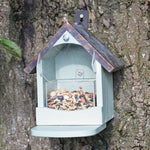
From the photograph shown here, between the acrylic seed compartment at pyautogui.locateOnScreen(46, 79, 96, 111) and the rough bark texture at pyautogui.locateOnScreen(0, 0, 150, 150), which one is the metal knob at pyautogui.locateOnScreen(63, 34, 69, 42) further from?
the rough bark texture at pyautogui.locateOnScreen(0, 0, 150, 150)

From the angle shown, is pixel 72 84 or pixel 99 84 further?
pixel 72 84

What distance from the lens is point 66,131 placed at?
1771 millimetres

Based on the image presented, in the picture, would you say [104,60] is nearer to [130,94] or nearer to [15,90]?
[130,94]

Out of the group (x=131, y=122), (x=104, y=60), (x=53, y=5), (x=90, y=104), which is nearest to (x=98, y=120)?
(x=90, y=104)

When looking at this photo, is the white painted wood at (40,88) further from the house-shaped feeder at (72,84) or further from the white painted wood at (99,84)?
the white painted wood at (99,84)

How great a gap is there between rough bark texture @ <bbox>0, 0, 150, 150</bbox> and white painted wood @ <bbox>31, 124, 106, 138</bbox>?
473mm

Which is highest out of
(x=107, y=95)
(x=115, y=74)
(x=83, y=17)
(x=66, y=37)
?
(x=83, y=17)

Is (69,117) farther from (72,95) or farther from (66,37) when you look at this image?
(66,37)

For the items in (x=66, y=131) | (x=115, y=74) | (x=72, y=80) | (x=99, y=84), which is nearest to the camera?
(x=66, y=131)

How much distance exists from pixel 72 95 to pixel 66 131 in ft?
0.87

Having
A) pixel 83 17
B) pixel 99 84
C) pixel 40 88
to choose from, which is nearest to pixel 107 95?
pixel 99 84

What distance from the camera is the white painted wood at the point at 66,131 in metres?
1.76

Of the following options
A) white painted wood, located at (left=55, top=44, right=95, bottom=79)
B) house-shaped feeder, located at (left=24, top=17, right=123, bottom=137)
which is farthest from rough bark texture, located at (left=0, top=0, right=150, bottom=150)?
white painted wood, located at (left=55, top=44, right=95, bottom=79)

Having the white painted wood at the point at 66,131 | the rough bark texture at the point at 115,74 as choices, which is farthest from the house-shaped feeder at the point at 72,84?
the rough bark texture at the point at 115,74
